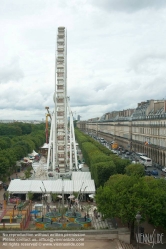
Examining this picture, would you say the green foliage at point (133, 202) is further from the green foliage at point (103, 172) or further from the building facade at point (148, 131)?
the building facade at point (148, 131)

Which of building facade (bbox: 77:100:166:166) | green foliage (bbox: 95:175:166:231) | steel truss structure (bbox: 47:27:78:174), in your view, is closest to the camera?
green foliage (bbox: 95:175:166:231)

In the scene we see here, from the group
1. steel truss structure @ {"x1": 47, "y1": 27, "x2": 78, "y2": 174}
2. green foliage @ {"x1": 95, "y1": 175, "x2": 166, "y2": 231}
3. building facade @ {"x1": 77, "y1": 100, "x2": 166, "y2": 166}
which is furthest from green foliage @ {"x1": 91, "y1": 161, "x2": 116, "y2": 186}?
building facade @ {"x1": 77, "y1": 100, "x2": 166, "y2": 166}

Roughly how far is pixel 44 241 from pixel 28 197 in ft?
50.5

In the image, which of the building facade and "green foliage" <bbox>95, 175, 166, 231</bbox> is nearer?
"green foliage" <bbox>95, 175, 166, 231</bbox>

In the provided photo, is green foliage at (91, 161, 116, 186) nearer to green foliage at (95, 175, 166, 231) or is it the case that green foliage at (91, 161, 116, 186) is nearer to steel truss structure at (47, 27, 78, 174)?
steel truss structure at (47, 27, 78, 174)

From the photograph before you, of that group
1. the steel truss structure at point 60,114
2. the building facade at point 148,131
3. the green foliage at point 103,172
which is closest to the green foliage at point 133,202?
the green foliage at point 103,172

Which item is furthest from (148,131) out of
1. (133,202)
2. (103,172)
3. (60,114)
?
(133,202)

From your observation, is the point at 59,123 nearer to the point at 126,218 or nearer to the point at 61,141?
the point at 61,141

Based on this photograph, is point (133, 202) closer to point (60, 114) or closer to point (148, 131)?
point (60, 114)

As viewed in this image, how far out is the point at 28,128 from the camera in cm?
16650

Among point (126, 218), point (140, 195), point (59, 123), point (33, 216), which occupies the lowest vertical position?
point (33, 216)

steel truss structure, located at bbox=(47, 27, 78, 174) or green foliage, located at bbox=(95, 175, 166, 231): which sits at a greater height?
steel truss structure, located at bbox=(47, 27, 78, 174)

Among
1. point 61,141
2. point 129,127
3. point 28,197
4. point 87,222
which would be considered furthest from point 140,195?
point 129,127

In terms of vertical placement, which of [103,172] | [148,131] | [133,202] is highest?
[148,131]
